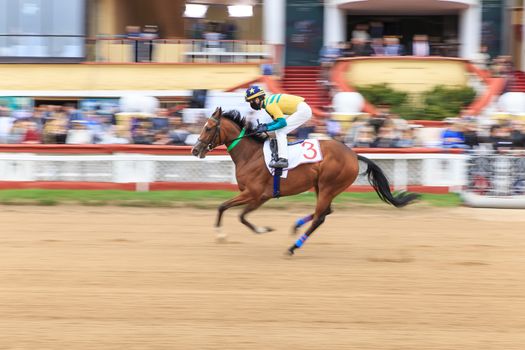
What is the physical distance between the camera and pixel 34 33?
919 inches

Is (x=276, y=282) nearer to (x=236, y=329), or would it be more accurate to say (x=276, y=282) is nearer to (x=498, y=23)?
(x=236, y=329)

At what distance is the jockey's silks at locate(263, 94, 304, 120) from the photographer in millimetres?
10008

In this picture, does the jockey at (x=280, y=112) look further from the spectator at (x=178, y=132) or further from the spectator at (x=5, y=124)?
the spectator at (x=5, y=124)

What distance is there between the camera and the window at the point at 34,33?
23.3 metres

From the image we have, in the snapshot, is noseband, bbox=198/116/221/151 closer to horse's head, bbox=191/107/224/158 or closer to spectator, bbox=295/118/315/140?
horse's head, bbox=191/107/224/158

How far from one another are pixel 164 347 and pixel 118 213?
24.1ft

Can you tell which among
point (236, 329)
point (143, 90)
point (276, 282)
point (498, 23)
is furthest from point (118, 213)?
point (498, 23)

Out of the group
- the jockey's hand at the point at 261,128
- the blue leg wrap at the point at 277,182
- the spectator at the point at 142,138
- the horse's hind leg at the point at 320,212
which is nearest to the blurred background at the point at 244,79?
the spectator at the point at 142,138

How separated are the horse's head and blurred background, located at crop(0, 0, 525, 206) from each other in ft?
15.5

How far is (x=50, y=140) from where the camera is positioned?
15930 millimetres

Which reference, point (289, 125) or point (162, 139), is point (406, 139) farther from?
point (289, 125)

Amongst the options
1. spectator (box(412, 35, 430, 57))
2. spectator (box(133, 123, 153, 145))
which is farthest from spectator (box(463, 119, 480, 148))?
spectator (box(412, 35, 430, 57))

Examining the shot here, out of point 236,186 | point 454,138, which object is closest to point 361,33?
point 454,138

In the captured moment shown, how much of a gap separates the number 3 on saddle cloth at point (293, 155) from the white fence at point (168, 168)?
16.0 ft
